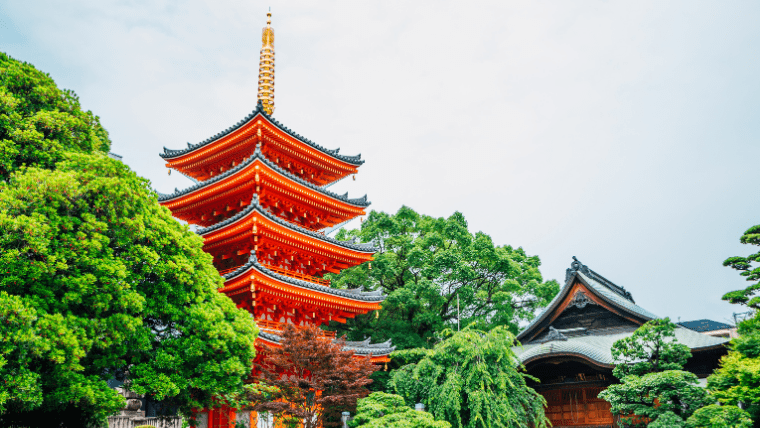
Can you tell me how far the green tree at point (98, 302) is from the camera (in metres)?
7.84

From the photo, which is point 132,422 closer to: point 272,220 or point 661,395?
point 272,220

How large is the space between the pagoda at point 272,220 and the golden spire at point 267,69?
3.19m

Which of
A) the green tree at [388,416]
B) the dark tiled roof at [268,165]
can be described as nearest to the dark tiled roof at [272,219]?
the dark tiled roof at [268,165]

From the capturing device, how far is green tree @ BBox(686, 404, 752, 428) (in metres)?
10.9

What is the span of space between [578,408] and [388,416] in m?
7.69

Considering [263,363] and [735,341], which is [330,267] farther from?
[735,341]

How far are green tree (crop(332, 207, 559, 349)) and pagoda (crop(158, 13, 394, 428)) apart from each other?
4.98m

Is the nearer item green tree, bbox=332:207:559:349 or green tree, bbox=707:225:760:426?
green tree, bbox=707:225:760:426

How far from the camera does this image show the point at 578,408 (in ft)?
54.2

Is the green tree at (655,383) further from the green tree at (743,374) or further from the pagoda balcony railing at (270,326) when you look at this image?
the pagoda balcony railing at (270,326)

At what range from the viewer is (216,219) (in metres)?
18.6

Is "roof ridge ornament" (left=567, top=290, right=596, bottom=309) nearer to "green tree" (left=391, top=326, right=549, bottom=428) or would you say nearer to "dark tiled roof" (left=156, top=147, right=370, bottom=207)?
"green tree" (left=391, top=326, right=549, bottom=428)

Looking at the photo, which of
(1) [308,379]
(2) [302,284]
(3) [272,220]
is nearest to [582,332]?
(2) [302,284]

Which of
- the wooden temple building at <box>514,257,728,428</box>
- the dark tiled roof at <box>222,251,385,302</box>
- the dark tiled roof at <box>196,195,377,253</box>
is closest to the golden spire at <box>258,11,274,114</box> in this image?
the dark tiled roof at <box>196,195,377,253</box>
